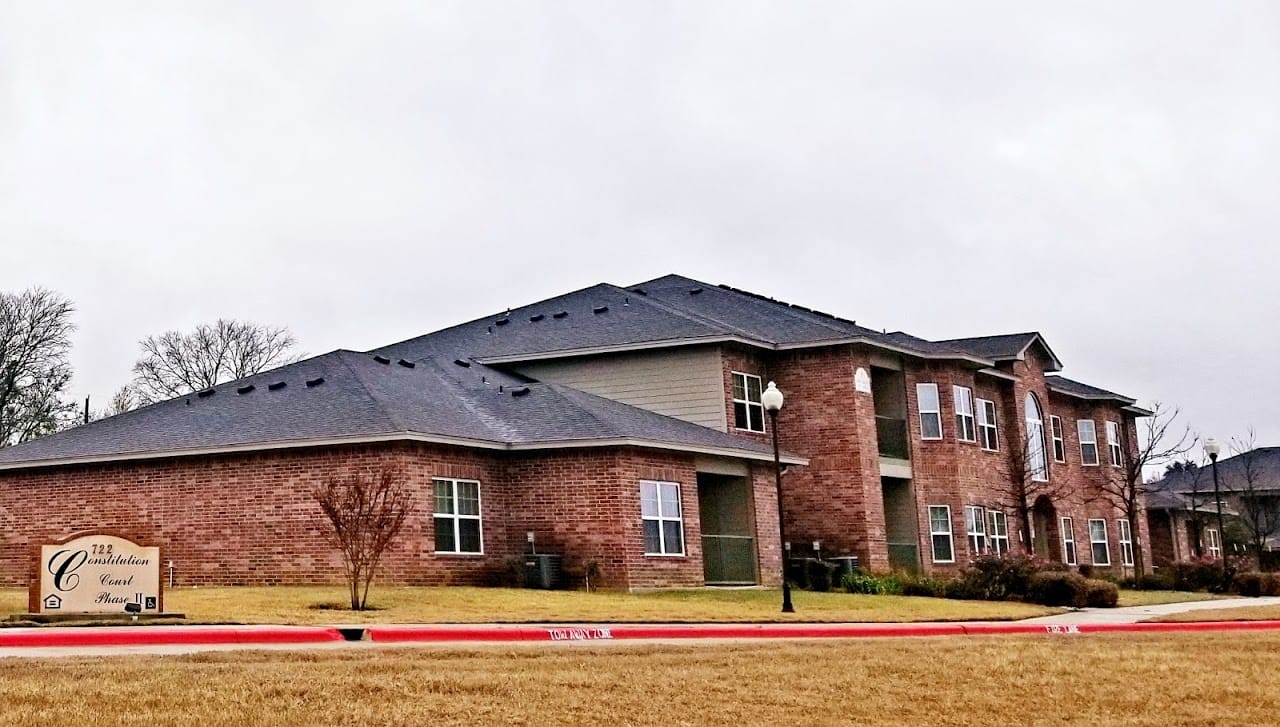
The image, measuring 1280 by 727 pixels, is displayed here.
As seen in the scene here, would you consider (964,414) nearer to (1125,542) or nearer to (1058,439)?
(1058,439)

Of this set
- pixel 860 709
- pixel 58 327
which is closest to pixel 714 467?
pixel 860 709

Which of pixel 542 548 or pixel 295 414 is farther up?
pixel 295 414

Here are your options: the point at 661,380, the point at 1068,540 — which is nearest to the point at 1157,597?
the point at 1068,540

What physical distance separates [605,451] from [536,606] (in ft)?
20.4

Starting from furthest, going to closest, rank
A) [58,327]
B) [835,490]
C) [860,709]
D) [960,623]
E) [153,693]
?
[58,327], [835,490], [960,623], [860,709], [153,693]

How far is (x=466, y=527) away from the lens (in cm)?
2912

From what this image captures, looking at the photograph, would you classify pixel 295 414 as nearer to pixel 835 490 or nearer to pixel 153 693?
pixel 835 490

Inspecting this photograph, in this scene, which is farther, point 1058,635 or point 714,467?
point 714,467

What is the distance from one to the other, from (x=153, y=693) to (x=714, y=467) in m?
21.3

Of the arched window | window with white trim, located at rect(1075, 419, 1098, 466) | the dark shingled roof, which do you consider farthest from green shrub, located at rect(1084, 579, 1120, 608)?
window with white trim, located at rect(1075, 419, 1098, 466)

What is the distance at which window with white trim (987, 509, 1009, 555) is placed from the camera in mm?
40062

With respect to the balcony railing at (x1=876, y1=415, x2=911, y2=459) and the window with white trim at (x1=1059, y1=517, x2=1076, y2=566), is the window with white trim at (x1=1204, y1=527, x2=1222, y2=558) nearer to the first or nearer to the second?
the window with white trim at (x1=1059, y1=517, x2=1076, y2=566)

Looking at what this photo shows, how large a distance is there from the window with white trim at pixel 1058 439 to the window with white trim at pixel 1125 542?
14.1 feet

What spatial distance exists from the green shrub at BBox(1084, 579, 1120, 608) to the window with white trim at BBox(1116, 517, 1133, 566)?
18.9 metres
